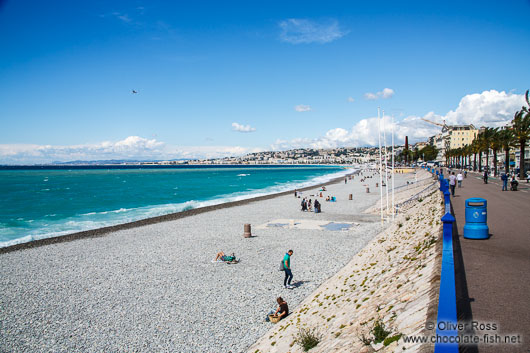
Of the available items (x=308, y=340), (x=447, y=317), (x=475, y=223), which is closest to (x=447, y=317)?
(x=447, y=317)

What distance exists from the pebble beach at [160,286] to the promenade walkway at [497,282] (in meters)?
6.33

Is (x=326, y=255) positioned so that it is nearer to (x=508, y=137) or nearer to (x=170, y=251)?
(x=170, y=251)

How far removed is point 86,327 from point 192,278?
17.4 feet

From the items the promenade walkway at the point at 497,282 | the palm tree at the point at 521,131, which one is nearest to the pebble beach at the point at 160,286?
the promenade walkway at the point at 497,282

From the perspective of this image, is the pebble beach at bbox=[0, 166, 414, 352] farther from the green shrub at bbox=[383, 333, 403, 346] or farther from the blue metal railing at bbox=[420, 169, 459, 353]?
the blue metal railing at bbox=[420, 169, 459, 353]

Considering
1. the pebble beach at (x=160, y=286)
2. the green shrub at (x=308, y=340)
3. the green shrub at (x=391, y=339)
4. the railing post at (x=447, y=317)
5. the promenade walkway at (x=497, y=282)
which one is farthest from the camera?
the pebble beach at (x=160, y=286)

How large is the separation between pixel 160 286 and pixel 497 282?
43.5 ft

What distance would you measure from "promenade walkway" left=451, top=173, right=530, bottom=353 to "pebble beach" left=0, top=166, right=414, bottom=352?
20.8ft

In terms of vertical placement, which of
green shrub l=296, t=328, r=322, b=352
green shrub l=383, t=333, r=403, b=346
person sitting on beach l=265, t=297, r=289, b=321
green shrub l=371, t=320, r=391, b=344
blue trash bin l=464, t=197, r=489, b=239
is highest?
blue trash bin l=464, t=197, r=489, b=239

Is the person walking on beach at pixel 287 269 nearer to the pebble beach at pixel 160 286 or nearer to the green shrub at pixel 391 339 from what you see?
the pebble beach at pixel 160 286

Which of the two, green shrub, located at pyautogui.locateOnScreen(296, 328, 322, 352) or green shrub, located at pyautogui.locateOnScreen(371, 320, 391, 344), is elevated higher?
green shrub, located at pyautogui.locateOnScreen(371, 320, 391, 344)

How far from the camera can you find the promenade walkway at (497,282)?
5352 millimetres

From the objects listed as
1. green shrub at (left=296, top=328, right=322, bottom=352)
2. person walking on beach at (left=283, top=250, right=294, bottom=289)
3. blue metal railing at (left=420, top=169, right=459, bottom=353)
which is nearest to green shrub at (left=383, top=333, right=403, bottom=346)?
blue metal railing at (left=420, top=169, right=459, bottom=353)

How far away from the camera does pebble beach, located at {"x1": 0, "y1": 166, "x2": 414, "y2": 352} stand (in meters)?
11.4
